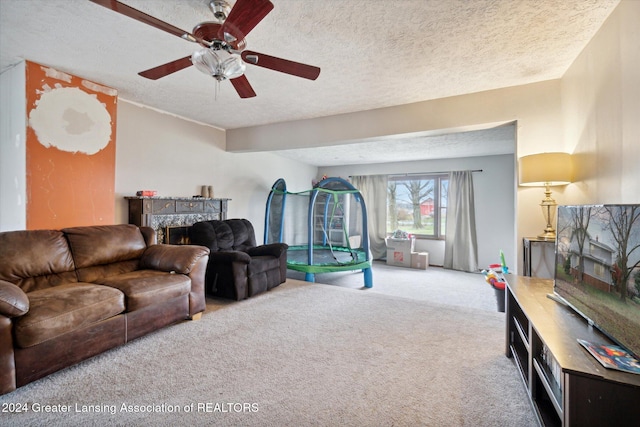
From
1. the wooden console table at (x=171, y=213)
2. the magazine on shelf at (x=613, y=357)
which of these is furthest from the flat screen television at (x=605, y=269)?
the wooden console table at (x=171, y=213)

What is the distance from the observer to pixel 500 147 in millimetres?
5156

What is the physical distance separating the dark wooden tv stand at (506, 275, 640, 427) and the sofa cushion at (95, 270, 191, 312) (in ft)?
8.35

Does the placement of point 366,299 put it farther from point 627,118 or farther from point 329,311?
point 627,118

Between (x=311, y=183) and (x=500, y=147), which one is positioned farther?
(x=311, y=183)

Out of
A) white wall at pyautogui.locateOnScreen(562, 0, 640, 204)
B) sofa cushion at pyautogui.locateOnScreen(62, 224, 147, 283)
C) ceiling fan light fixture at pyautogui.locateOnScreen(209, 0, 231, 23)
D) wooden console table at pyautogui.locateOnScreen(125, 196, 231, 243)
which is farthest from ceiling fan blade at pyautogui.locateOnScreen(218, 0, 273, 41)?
wooden console table at pyautogui.locateOnScreen(125, 196, 231, 243)

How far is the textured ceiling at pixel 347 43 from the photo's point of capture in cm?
184

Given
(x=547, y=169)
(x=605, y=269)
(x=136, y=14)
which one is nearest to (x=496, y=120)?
(x=547, y=169)

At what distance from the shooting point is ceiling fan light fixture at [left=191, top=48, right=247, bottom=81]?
171 centimetres

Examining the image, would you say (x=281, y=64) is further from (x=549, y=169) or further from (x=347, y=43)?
(x=549, y=169)

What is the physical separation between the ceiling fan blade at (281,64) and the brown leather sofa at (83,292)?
183 cm

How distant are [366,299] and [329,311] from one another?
615 millimetres

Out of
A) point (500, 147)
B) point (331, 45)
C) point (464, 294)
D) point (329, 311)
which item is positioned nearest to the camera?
point (331, 45)

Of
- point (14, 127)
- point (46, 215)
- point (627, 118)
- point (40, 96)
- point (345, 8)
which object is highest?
point (345, 8)

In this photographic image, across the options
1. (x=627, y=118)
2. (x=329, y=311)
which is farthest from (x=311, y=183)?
(x=627, y=118)
